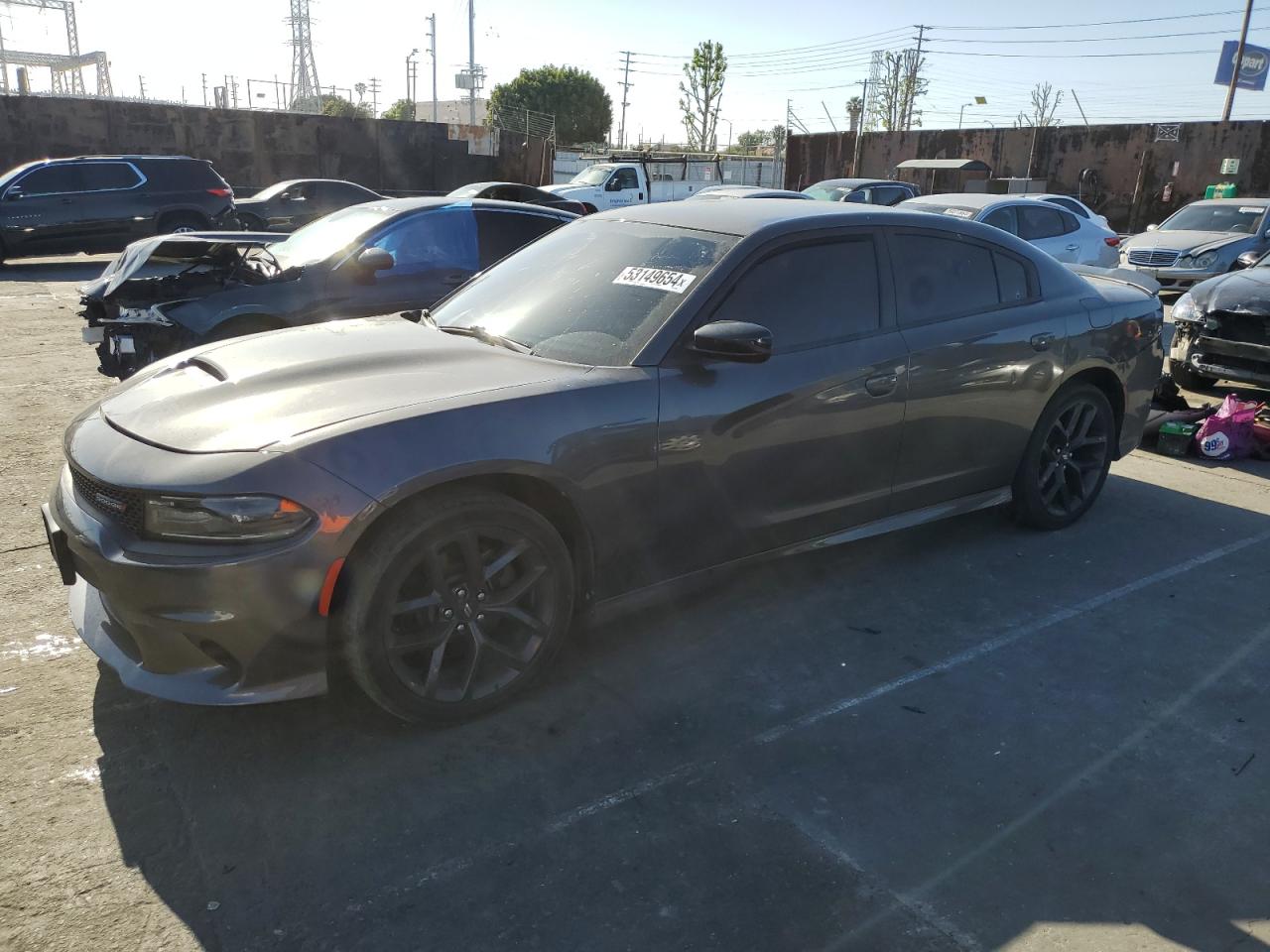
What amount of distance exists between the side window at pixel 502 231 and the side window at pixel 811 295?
3.78m

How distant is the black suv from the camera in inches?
612

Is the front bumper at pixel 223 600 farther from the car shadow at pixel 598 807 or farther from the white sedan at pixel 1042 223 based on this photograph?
the white sedan at pixel 1042 223

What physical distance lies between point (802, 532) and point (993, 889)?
168 centimetres

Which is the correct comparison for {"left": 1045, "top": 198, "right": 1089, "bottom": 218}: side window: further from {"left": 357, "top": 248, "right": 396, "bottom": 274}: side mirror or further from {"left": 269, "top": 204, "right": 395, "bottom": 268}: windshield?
{"left": 357, "top": 248, "right": 396, "bottom": 274}: side mirror

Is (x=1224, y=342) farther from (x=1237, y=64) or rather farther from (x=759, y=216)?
(x=1237, y=64)

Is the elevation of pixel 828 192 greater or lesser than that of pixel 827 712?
greater

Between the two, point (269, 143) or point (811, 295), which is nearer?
point (811, 295)

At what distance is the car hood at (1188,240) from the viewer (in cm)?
1472

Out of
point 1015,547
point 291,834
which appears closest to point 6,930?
point 291,834

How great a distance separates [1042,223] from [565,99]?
71.6 meters

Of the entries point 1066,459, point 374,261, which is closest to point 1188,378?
point 1066,459

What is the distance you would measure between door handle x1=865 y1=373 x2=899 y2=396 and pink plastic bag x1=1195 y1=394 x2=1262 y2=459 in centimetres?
394

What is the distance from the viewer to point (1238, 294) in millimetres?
7633

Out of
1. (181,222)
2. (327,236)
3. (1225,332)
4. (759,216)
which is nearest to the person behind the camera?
(759,216)
